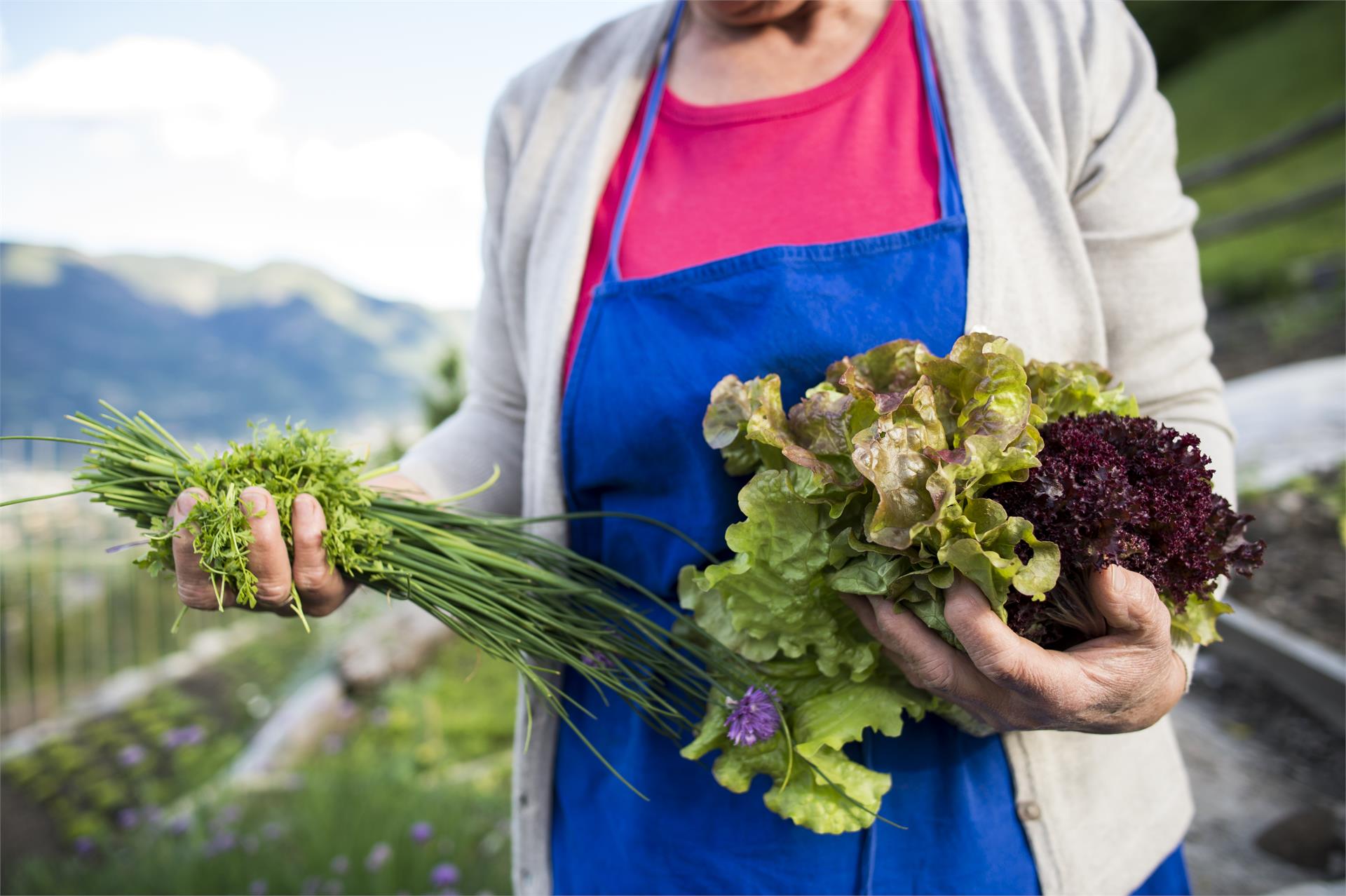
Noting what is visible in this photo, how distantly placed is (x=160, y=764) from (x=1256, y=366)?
8.59 meters

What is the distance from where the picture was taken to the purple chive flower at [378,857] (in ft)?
10.8

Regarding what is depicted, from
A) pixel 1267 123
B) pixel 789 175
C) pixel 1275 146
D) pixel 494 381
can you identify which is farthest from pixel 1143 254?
pixel 1267 123

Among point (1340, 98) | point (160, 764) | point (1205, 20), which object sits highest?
point (1205, 20)

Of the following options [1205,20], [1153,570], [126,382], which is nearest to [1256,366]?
[1153,570]

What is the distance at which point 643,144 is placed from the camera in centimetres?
173

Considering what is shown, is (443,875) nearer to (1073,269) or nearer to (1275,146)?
(1073,269)

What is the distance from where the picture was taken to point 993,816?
1.41 meters

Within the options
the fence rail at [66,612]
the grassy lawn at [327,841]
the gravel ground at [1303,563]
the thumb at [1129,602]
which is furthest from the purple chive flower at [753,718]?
the fence rail at [66,612]

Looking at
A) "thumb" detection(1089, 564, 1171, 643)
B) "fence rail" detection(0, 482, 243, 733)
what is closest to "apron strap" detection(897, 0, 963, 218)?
"thumb" detection(1089, 564, 1171, 643)

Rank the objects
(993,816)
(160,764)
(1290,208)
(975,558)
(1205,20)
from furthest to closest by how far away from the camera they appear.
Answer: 1. (1205,20)
2. (1290,208)
3. (160,764)
4. (993,816)
5. (975,558)

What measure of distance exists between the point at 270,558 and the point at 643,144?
1057 mm

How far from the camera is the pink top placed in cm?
152

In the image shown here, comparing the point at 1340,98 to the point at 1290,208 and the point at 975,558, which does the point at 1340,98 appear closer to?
the point at 1290,208

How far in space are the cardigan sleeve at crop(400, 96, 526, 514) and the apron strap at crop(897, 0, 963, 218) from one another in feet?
2.96
